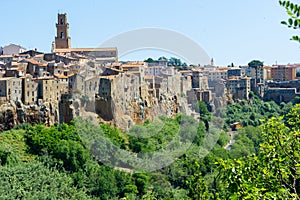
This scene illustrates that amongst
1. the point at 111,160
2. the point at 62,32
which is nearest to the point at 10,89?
the point at 111,160

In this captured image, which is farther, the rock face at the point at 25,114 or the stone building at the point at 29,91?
the stone building at the point at 29,91

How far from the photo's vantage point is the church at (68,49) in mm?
23895

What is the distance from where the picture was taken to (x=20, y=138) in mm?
13281

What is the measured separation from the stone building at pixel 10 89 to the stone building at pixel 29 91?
0.13 meters

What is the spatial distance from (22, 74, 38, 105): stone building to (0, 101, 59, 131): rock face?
24 cm

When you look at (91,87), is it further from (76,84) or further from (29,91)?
(29,91)

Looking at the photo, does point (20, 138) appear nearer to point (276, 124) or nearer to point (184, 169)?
point (184, 169)

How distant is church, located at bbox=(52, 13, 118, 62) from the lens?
2390cm

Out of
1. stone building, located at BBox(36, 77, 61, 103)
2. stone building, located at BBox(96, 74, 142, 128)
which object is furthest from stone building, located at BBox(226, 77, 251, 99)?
stone building, located at BBox(36, 77, 61, 103)

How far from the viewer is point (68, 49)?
25.0 metres

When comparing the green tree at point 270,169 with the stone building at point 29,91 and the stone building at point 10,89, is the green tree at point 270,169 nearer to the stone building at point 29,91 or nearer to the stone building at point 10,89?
the stone building at point 10,89

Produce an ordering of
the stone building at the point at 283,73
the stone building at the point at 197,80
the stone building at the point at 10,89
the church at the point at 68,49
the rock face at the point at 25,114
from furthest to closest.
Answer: the stone building at the point at 283,73, the stone building at the point at 197,80, the church at the point at 68,49, the stone building at the point at 10,89, the rock face at the point at 25,114

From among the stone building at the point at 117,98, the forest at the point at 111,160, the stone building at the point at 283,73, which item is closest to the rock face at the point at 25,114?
the forest at the point at 111,160

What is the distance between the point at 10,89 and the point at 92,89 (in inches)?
115
